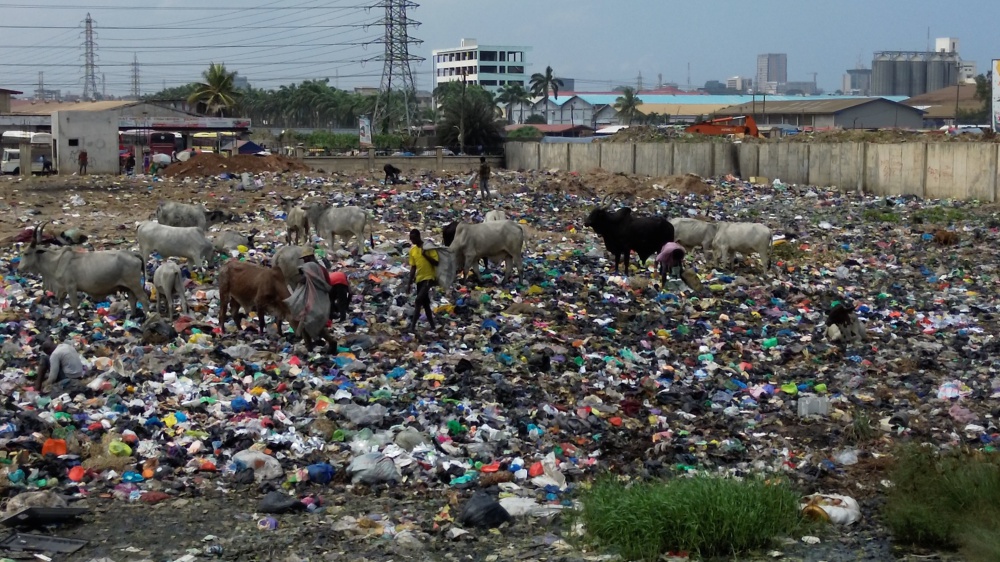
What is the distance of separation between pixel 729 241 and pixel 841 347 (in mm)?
4350

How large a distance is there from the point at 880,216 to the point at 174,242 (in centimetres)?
1473

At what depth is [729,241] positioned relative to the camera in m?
16.9

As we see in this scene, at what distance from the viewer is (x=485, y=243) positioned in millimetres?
14734

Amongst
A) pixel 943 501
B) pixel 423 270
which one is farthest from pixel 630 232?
pixel 943 501

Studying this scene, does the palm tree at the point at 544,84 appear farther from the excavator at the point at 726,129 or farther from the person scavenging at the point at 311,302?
the person scavenging at the point at 311,302

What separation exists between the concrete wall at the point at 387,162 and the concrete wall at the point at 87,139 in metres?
5.49

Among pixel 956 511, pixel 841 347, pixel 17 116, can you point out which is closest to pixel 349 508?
pixel 956 511

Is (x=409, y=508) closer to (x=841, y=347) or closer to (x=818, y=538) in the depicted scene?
(x=818, y=538)

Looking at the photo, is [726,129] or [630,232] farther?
[726,129]

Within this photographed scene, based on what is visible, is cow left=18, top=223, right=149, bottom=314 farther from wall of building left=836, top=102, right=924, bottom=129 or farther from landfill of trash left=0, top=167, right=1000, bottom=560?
wall of building left=836, top=102, right=924, bottom=129

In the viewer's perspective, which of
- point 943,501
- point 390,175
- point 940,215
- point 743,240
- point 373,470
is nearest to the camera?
point 943,501

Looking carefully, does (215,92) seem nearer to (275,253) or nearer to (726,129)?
(726,129)

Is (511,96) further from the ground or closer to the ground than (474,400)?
further from the ground

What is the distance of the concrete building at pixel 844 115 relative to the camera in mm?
63531
